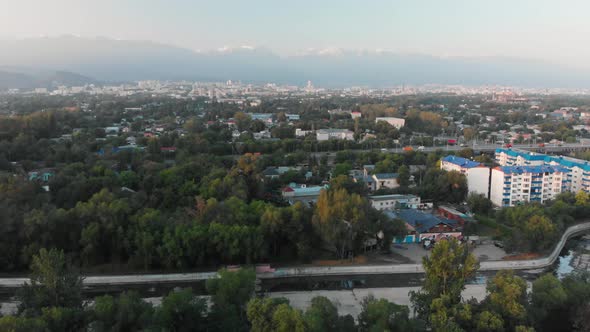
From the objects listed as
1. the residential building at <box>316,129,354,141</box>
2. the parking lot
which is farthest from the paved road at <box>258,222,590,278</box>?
the residential building at <box>316,129,354,141</box>

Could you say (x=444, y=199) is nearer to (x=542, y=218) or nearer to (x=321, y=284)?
(x=542, y=218)

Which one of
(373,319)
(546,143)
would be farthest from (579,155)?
(373,319)

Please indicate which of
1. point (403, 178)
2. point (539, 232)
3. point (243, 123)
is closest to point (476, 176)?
point (403, 178)

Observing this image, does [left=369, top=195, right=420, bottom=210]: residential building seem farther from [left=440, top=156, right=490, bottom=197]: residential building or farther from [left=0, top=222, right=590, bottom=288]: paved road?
[left=0, top=222, right=590, bottom=288]: paved road

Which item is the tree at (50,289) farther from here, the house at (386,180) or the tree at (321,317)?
the house at (386,180)

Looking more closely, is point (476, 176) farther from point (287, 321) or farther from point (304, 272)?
point (287, 321)
